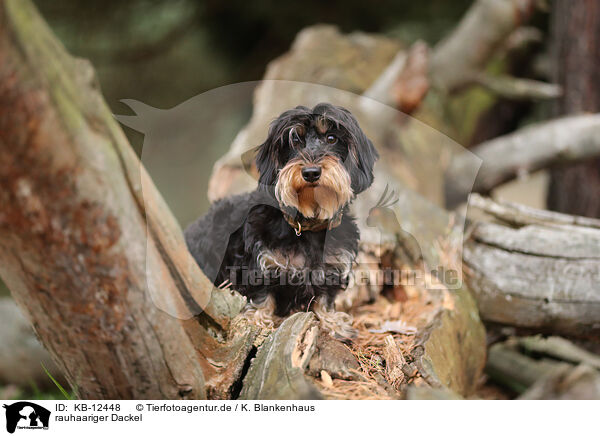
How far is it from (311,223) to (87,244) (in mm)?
994

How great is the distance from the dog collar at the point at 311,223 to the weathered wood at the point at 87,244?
51 centimetres

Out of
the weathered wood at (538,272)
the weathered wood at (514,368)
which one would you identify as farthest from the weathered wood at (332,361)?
the weathered wood at (514,368)

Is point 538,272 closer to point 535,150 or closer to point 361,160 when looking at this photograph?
point 361,160

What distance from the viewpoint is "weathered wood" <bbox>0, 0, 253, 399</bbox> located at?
3.65 feet

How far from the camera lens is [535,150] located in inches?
179

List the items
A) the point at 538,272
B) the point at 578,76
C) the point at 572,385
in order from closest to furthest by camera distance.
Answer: the point at 572,385 → the point at 538,272 → the point at 578,76

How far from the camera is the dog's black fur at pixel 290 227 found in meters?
1.90

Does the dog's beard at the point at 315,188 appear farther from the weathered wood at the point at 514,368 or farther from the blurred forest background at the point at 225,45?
the weathered wood at the point at 514,368

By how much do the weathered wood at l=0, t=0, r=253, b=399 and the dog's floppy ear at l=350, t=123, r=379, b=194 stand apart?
0.78 metres

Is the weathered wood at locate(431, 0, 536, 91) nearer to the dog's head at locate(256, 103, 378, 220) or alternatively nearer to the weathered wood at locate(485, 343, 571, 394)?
the weathered wood at locate(485, 343, 571, 394)

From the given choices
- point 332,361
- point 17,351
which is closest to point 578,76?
point 332,361
